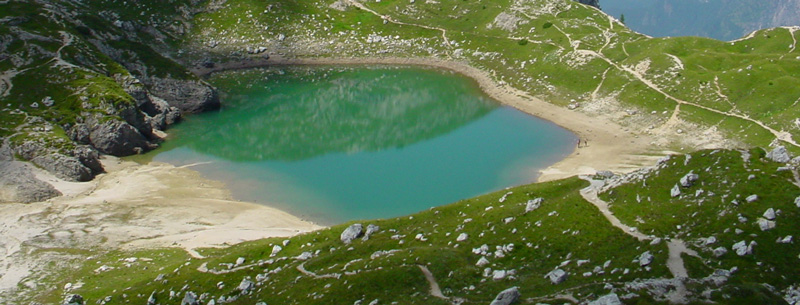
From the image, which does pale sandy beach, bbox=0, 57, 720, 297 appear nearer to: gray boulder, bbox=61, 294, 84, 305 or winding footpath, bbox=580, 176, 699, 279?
gray boulder, bbox=61, 294, 84, 305

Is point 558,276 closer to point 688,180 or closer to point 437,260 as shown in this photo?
point 437,260

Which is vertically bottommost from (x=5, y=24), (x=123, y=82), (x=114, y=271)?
(x=114, y=271)

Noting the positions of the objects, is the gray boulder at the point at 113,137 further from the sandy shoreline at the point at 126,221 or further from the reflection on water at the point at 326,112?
the sandy shoreline at the point at 126,221

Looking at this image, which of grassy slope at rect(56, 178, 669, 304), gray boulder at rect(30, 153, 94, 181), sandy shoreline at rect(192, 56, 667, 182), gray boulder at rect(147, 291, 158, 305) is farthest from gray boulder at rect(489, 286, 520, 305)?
gray boulder at rect(30, 153, 94, 181)

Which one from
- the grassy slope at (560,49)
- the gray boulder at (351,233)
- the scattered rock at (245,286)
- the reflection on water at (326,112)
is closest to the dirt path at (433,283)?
the gray boulder at (351,233)

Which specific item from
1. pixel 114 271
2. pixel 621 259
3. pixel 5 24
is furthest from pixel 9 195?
pixel 621 259

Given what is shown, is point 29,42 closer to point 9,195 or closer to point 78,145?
point 78,145
